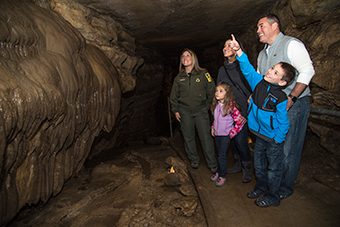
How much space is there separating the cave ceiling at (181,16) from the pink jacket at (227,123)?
2.30 meters

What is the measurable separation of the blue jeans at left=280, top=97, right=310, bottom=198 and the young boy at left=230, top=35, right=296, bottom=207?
118mm

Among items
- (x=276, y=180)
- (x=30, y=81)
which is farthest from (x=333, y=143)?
(x=30, y=81)

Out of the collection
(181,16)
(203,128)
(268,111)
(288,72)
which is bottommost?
(203,128)

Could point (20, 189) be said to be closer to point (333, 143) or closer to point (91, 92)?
point (91, 92)

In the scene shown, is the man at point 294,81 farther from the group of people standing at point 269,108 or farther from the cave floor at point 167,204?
the cave floor at point 167,204

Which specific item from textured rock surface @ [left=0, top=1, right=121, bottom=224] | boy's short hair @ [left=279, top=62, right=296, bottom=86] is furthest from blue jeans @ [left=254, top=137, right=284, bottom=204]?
textured rock surface @ [left=0, top=1, right=121, bottom=224]

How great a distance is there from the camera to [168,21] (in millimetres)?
5324

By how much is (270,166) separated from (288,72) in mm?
1021

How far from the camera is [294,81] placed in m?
2.42

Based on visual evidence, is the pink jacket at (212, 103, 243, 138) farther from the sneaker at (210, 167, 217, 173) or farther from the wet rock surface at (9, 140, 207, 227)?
the wet rock surface at (9, 140, 207, 227)

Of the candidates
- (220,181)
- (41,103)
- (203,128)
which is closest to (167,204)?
(220,181)

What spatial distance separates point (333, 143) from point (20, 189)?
4219 millimetres

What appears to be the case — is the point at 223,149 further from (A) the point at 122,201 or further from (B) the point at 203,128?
(A) the point at 122,201

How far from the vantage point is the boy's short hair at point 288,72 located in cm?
226
